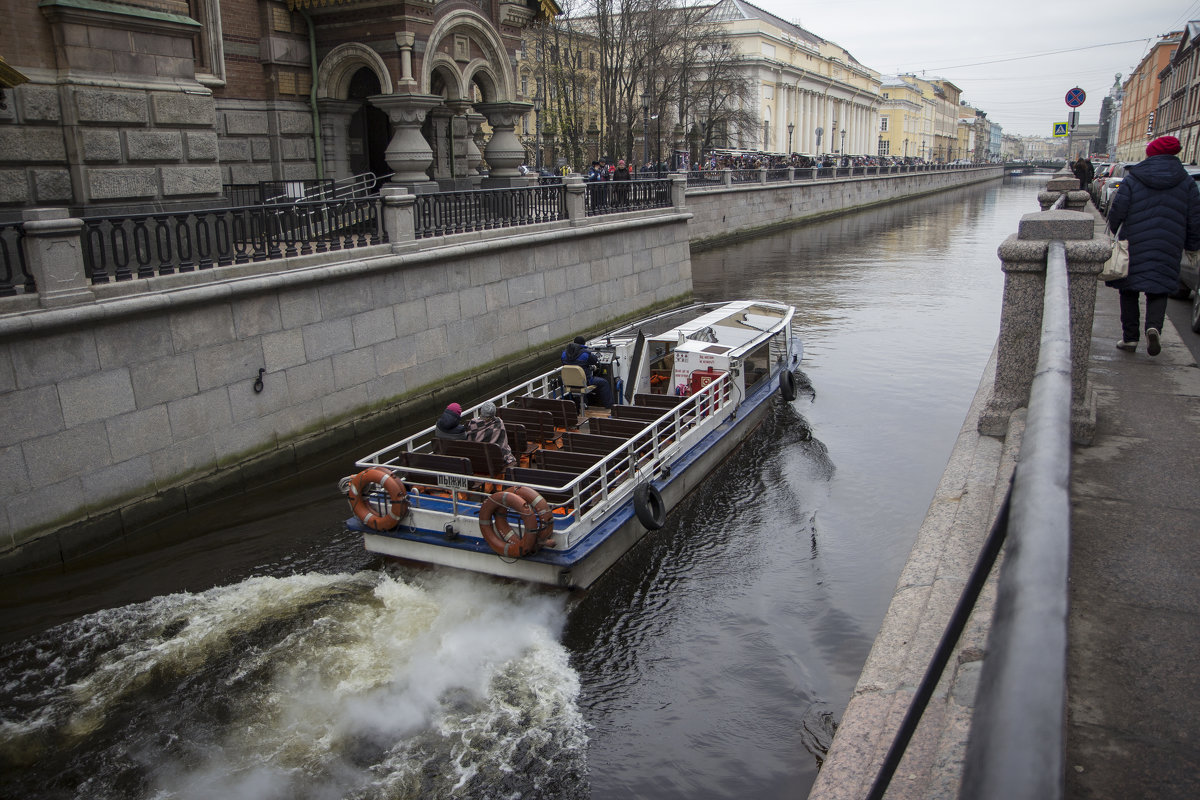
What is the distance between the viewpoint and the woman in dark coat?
27.5ft

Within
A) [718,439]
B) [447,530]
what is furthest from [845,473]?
[447,530]

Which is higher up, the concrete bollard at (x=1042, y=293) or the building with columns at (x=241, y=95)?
the building with columns at (x=241, y=95)

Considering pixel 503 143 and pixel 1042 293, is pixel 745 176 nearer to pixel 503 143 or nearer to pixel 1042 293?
pixel 503 143

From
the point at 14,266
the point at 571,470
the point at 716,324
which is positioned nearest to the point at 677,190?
the point at 716,324

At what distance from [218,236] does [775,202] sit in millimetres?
40016

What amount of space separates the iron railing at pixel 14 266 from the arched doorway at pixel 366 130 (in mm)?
11100

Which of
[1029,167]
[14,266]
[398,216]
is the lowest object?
[14,266]

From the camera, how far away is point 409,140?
719 inches

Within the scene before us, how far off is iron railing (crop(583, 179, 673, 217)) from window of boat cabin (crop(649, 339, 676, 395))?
24.2ft

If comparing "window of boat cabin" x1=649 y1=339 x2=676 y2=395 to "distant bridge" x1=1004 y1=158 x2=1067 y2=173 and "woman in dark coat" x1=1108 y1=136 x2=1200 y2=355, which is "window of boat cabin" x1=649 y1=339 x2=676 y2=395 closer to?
"woman in dark coat" x1=1108 y1=136 x2=1200 y2=355

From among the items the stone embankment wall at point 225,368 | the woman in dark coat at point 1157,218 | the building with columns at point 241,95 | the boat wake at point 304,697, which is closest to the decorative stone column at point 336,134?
the building with columns at point 241,95

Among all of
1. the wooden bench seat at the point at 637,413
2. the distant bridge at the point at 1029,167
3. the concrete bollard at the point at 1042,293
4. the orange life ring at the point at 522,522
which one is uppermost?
the distant bridge at the point at 1029,167

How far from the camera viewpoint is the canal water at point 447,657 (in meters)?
6.62

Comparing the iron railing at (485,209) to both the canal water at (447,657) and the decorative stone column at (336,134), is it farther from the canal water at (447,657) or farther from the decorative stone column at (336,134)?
the canal water at (447,657)
